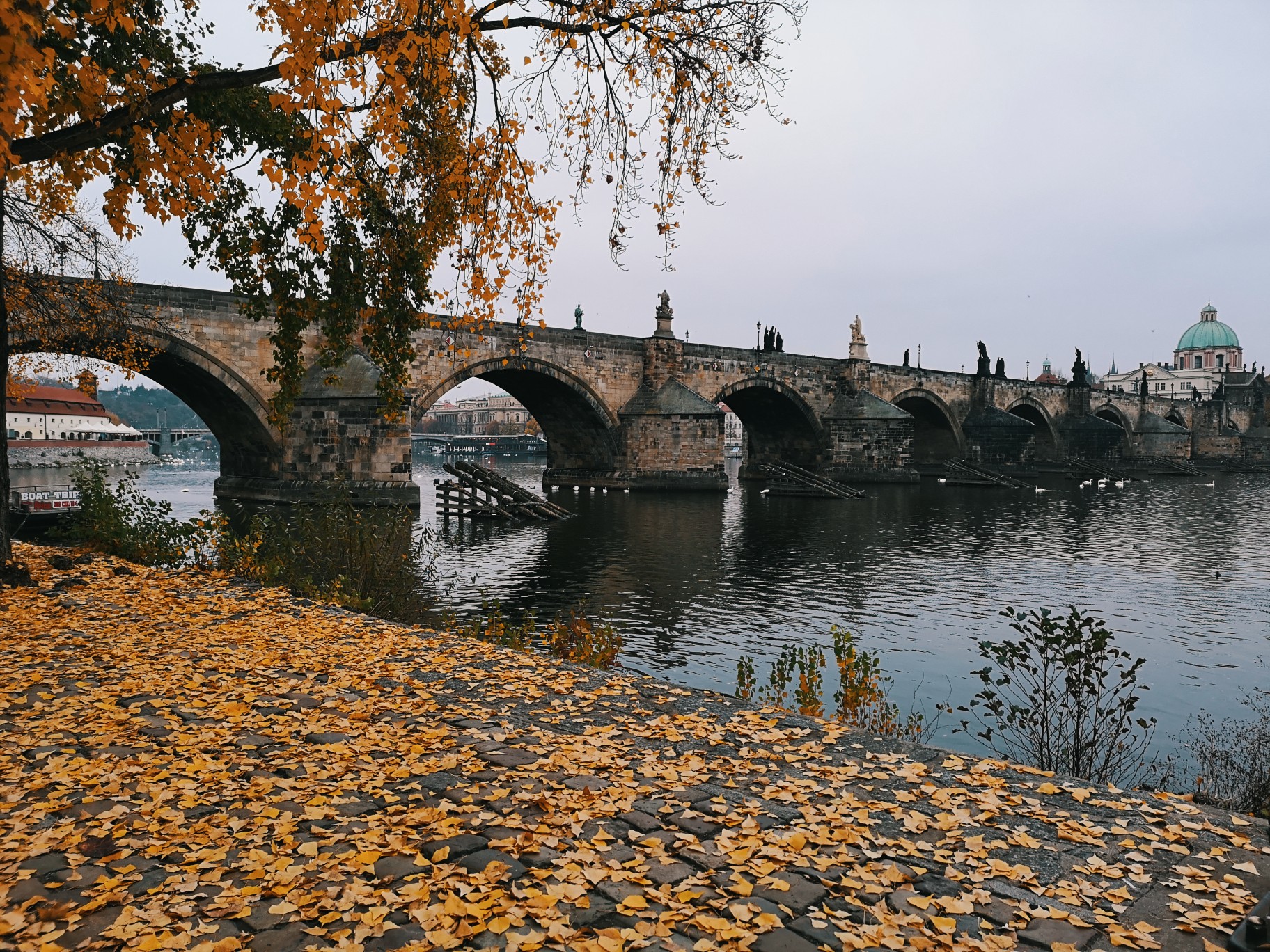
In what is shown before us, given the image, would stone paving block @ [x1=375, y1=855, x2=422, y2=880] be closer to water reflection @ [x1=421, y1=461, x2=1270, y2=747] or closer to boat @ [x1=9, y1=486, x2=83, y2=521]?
water reflection @ [x1=421, y1=461, x2=1270, y2=747]

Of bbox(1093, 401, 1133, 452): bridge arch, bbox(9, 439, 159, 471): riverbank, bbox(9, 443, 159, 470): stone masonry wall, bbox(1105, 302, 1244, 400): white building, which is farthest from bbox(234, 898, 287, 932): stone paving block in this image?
bbox(1105, 302, 1244, 400): white building

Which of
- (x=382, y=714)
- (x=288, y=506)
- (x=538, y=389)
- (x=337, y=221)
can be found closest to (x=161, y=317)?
(x=288, y=506)

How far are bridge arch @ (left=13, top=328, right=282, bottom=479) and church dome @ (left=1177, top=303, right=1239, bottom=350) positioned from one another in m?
132

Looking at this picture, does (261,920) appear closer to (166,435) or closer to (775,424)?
(775,424)

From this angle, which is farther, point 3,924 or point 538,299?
point 538,299

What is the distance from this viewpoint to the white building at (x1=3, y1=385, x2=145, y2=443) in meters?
62.2

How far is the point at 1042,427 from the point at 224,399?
58.1 meters

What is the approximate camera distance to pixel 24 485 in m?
43.6

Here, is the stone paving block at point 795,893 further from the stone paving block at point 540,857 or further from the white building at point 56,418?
the white building at point 56,418

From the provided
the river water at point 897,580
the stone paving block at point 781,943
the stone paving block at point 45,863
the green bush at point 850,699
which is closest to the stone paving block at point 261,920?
the stone paving block at point 45,863

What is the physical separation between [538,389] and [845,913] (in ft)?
105

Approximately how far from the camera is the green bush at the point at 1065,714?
567cm

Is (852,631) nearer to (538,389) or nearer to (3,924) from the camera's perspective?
(3,924)

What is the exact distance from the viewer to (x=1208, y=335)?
386 ft
